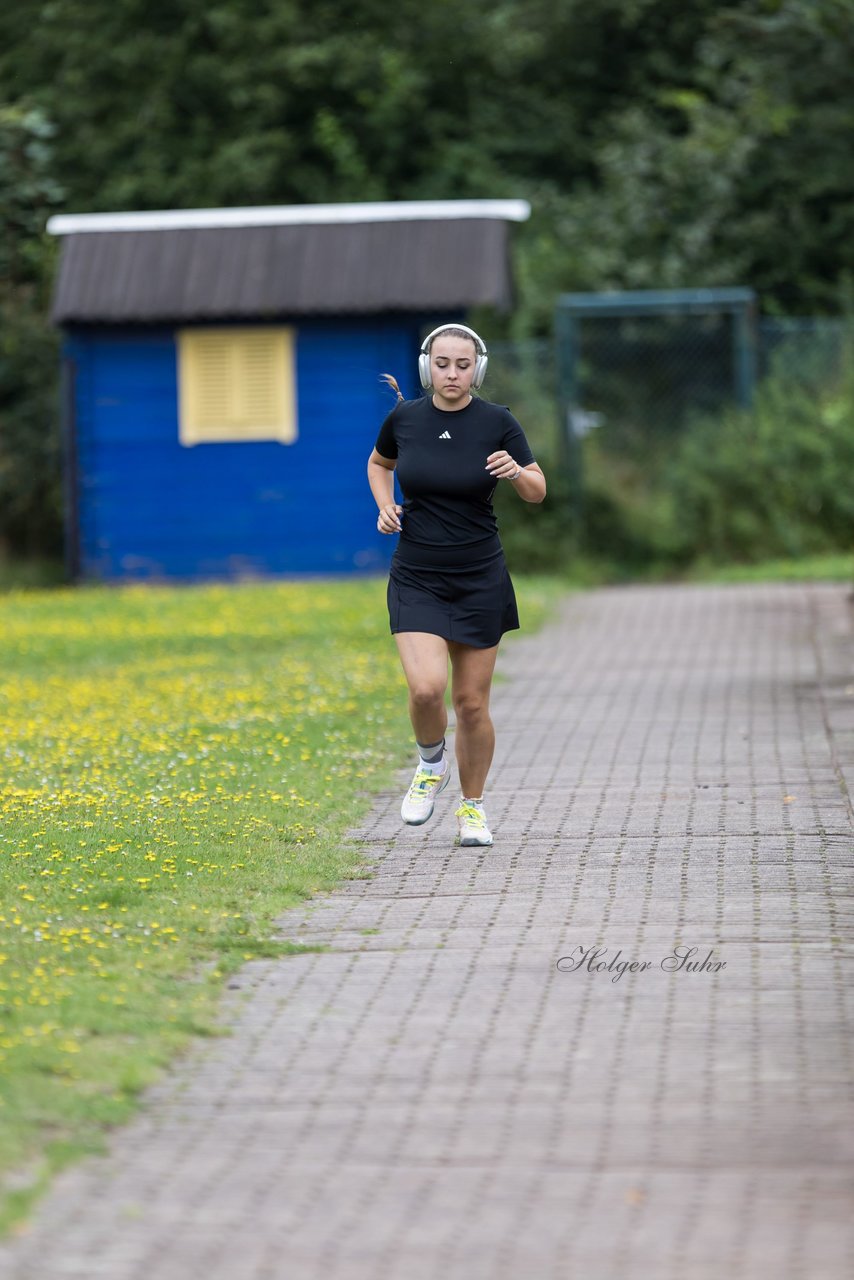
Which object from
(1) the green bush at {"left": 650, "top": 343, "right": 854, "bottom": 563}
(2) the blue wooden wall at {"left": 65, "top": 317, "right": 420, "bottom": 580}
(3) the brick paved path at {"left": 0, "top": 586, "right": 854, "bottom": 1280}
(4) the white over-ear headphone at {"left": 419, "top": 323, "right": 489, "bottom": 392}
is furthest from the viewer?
(2) the blue wooden wall at {"left": 65, "top": 317, "right": 420, "bottom": 580}

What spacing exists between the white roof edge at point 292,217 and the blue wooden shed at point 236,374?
20 mm

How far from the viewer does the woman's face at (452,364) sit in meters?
7.22

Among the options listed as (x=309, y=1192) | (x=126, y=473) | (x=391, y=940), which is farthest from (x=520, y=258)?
(x=309, y=1192)

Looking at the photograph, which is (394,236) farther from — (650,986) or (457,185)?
(650,986)

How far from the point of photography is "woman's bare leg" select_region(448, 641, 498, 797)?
748cm

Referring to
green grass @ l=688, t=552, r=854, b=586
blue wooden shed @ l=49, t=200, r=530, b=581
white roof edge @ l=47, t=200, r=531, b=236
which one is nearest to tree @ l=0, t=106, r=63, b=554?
white roof edge @ l=47, t=200, r=531, b=236

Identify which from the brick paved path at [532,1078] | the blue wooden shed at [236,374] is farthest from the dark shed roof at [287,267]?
the brick paved path at [532,1078]

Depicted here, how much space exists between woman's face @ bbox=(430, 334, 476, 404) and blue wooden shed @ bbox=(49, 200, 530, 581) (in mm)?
12781

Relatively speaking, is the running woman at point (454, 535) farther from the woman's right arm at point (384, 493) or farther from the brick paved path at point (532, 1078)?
the brick paved path at point (532, 1078)

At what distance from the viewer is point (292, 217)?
2042 cm

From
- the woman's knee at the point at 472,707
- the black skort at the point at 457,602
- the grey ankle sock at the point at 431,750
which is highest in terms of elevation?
the black skort at the point at 457,602

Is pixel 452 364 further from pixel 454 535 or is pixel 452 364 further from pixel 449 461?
pixel 454 535

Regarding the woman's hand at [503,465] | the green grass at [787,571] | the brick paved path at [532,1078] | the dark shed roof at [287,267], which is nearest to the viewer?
the brick paved path at [532,1078]

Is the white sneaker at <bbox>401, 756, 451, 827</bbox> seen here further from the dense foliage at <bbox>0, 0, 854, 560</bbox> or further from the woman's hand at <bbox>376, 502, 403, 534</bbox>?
the dense foliage at <bbox>0, 0, 854, 560</bbox>
